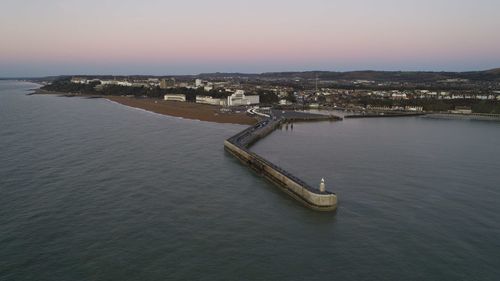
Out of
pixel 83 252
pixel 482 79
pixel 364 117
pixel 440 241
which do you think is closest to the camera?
pixel 83 252

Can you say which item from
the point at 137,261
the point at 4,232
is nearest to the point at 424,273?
the point at 137,261

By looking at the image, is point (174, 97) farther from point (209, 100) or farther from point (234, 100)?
point (234, 100)

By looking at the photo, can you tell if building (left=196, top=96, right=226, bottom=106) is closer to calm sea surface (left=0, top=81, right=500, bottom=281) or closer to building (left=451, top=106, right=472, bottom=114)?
building (left=451, top=106, right=472, bottom=114)

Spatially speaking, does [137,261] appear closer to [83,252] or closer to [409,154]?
[83,252]

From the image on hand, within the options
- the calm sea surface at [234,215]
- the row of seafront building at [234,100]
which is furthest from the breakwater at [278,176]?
the row of seafront building at [234,100]

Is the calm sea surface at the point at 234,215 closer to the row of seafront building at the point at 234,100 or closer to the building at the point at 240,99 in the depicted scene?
the building at the point at 240,99

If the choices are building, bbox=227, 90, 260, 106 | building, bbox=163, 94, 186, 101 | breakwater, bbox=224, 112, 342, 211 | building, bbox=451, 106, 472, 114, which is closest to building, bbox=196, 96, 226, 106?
building, bbox=227, 90, 260, 106

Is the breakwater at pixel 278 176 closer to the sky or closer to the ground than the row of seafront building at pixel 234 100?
closer to the ground
